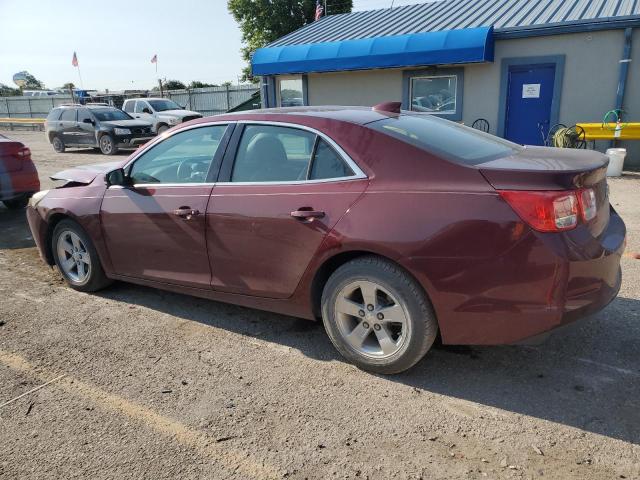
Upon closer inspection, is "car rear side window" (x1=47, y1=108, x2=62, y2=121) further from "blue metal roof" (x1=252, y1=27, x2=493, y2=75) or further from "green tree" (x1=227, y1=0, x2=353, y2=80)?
"green tree" (x1=227, y1=0, x2=353, y2=80)

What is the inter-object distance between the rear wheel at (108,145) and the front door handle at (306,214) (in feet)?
49.9

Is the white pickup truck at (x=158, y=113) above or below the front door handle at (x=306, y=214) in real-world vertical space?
above

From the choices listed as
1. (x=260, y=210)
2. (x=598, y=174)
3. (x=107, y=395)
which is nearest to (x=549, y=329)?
(x=598, y=174)

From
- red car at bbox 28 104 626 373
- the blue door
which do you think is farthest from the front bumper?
red car at bbox 28 104 626 373

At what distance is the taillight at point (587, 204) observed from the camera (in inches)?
106

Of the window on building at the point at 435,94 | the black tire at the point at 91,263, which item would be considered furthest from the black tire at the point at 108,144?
the black tire at the point at 91,263

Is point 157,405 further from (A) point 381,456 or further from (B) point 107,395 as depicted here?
(A) point 381,456

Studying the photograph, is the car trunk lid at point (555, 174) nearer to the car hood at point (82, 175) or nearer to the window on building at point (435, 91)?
the car hood at point (82, 175)

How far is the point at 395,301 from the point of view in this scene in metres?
2.96

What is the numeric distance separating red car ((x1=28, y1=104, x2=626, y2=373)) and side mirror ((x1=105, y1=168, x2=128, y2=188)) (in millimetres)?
15

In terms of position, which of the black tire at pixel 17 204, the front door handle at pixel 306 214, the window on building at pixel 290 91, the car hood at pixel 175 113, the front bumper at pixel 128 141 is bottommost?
the black tire at pixel 17 204

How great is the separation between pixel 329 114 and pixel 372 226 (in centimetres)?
97

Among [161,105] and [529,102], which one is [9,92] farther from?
[529,102]

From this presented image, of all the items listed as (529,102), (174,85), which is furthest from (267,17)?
(529,102)
